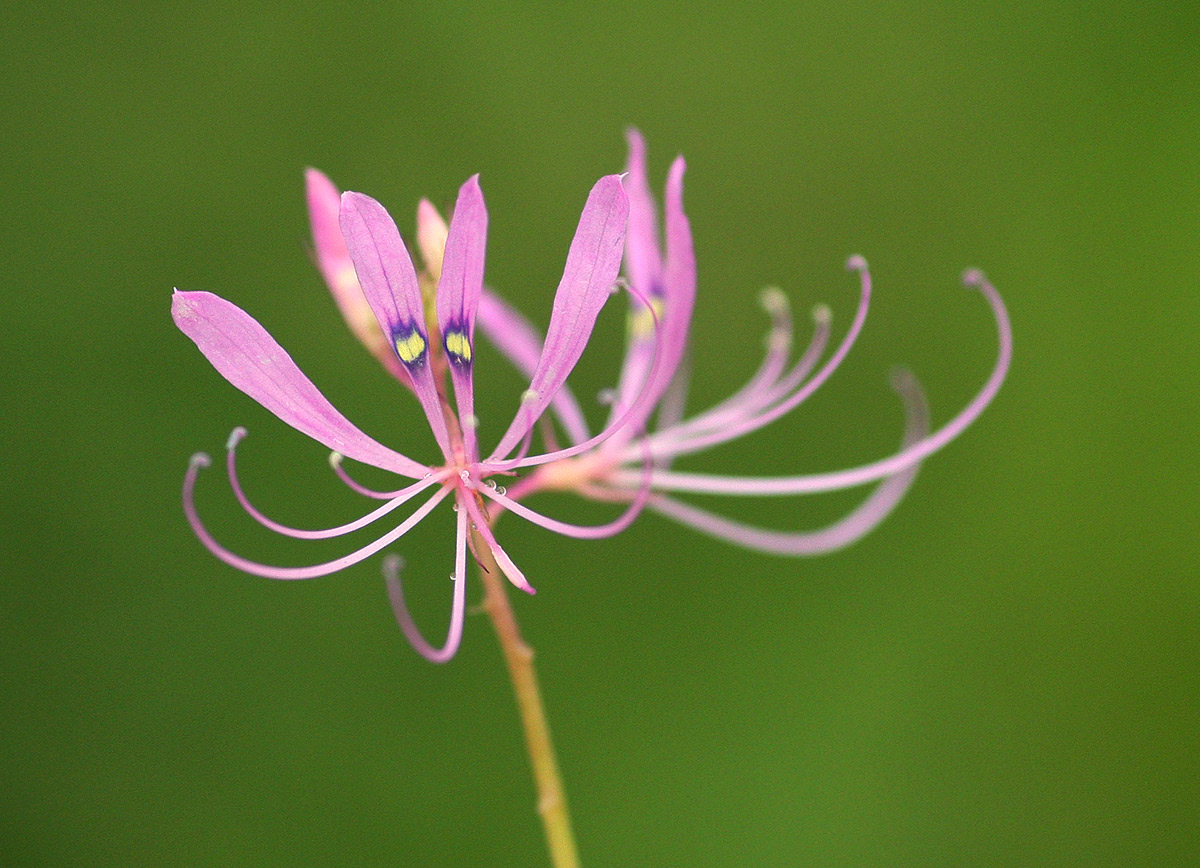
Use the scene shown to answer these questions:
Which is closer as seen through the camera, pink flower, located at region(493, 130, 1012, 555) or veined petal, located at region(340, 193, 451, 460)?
veined petal, located at region(340, 193, 451, 460)

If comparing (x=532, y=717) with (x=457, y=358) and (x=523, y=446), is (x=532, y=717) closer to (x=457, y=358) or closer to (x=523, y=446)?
(x=523, y=446)

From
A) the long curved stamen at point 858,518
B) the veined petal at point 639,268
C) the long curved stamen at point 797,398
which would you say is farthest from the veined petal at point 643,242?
the long curved stamen at point 858,518

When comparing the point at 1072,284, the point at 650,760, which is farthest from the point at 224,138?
the point at 1072,284

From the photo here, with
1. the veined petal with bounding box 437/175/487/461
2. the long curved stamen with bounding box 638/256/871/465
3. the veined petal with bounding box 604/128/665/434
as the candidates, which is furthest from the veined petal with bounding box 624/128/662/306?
the veined petal with bounding box 437/175/487/461

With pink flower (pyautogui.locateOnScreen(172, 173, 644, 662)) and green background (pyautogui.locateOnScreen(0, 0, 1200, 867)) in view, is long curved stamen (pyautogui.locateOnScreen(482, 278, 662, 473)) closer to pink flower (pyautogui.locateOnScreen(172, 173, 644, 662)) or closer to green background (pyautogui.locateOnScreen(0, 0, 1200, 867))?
pink flower (pyautogui.locateOnScreen(172, 173, 644, 662))

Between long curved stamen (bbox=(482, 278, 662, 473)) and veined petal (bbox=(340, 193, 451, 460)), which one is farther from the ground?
veined petal (bbox=(340, 193, 451, 460))

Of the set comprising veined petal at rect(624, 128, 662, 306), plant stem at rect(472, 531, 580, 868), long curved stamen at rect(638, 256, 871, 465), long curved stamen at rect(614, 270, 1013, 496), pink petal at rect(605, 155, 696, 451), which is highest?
Result: veined petal at rect(624, 128, 662, 306)

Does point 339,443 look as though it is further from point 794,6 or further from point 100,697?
point 794,6

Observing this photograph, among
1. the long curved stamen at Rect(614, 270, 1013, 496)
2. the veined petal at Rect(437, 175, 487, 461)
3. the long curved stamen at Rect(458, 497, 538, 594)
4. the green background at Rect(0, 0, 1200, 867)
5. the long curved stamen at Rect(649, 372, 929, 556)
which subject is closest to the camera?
the veined petal at Rect(437, 175, 487, 461)
